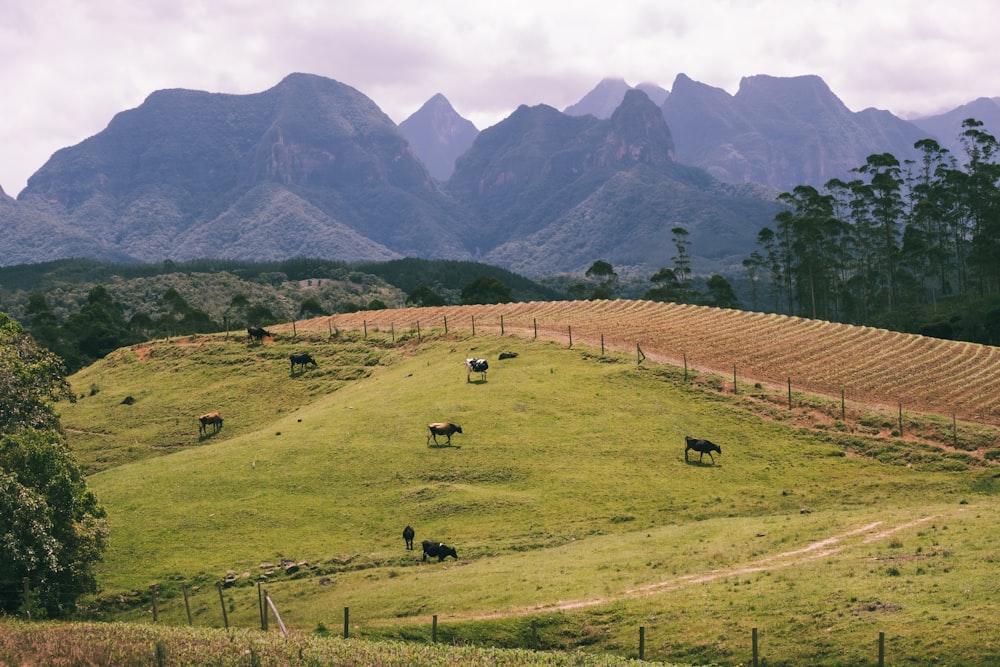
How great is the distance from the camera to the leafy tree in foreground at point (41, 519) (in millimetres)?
35656

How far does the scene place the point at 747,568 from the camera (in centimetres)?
3591

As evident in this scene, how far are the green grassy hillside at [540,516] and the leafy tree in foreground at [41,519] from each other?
3.08 m

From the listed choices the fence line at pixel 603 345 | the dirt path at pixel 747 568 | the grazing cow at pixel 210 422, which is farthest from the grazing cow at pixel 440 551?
the grazing cow at pixel 210 422

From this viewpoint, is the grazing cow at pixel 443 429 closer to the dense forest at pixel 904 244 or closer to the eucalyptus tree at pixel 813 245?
the dense forest at pixel 904 244

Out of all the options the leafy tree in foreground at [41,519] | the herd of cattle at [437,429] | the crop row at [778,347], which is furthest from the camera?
the crop row at [778,347]

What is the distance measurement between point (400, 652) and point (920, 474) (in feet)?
127

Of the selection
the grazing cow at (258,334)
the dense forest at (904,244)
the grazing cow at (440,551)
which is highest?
the dense forest at (904,244)

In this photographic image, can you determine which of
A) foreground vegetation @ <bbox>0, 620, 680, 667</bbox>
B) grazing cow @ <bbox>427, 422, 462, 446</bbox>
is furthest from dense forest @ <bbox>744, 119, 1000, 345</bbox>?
foreground vegetation @ <bbox>0, 620, 680, 667</bbox>

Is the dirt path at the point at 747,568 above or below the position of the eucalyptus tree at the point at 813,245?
below

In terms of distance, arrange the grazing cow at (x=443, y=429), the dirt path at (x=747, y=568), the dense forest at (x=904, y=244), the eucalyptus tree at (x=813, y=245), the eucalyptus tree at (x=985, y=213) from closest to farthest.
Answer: the dirt path at (x=747, y=568) → the grazing cow at (x=443, y=429) → the eucalyptus tree at (x=985, y=213) → the dense forest at (x=904, y=244) → the eucalyptus tree at (x=813, y=245)

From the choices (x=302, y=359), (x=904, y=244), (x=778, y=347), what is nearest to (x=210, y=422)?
(x=302, y=359)

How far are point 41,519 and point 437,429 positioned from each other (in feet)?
88.9

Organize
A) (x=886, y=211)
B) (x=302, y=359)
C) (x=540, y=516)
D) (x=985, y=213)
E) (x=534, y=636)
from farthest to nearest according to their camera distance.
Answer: (x=886, y=211) → (x=985, y=213) → (x=302, y=359) → (x=540, y=516) → (x=534, y=636)

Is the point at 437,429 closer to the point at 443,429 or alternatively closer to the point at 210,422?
the point at 443,429
